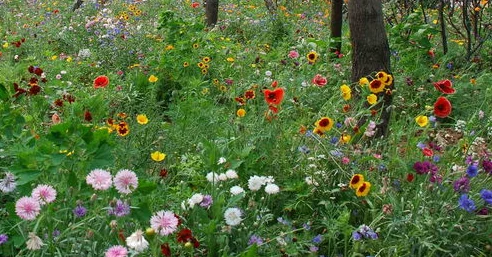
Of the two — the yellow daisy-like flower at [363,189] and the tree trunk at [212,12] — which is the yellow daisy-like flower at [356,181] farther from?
the tree trunk at [212,12]

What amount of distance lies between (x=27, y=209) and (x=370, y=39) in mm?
2931

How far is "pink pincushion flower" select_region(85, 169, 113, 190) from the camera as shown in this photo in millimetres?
1974

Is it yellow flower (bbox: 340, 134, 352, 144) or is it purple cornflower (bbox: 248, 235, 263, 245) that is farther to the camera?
yellow flower (bbox: 340, 134, 352, 144)

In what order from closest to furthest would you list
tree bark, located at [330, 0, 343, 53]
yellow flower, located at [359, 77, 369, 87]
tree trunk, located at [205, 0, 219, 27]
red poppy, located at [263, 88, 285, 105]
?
red poppy, located at [263, 88, 285, 105] → yellow flower, located at [359, 77, 369, 87] → tree bark, located at [330, 0, 343, 53] → tree trunk, located at [205, 0, 219, 27]

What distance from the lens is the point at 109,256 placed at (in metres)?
1.78

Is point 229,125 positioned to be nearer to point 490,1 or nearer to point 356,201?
point 356,201

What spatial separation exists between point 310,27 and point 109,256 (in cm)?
688

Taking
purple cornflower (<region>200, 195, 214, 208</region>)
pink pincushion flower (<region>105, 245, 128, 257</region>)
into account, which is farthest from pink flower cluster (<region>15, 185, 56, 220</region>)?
purple cornflower (<region>200, 195, 214, 208</region>)

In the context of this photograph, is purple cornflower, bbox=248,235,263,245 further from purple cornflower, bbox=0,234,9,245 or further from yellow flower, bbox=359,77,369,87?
yellow flower, bbox=359,77,369,87

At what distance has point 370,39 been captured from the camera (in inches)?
161

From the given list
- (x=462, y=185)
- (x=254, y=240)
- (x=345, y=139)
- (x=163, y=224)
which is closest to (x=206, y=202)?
(x=254, y=240)

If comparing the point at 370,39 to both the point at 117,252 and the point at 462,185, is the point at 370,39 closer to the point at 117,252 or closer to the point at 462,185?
the point at 462,185

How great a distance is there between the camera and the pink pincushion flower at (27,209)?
184cm

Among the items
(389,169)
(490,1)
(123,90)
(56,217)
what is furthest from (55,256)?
(490,1)
